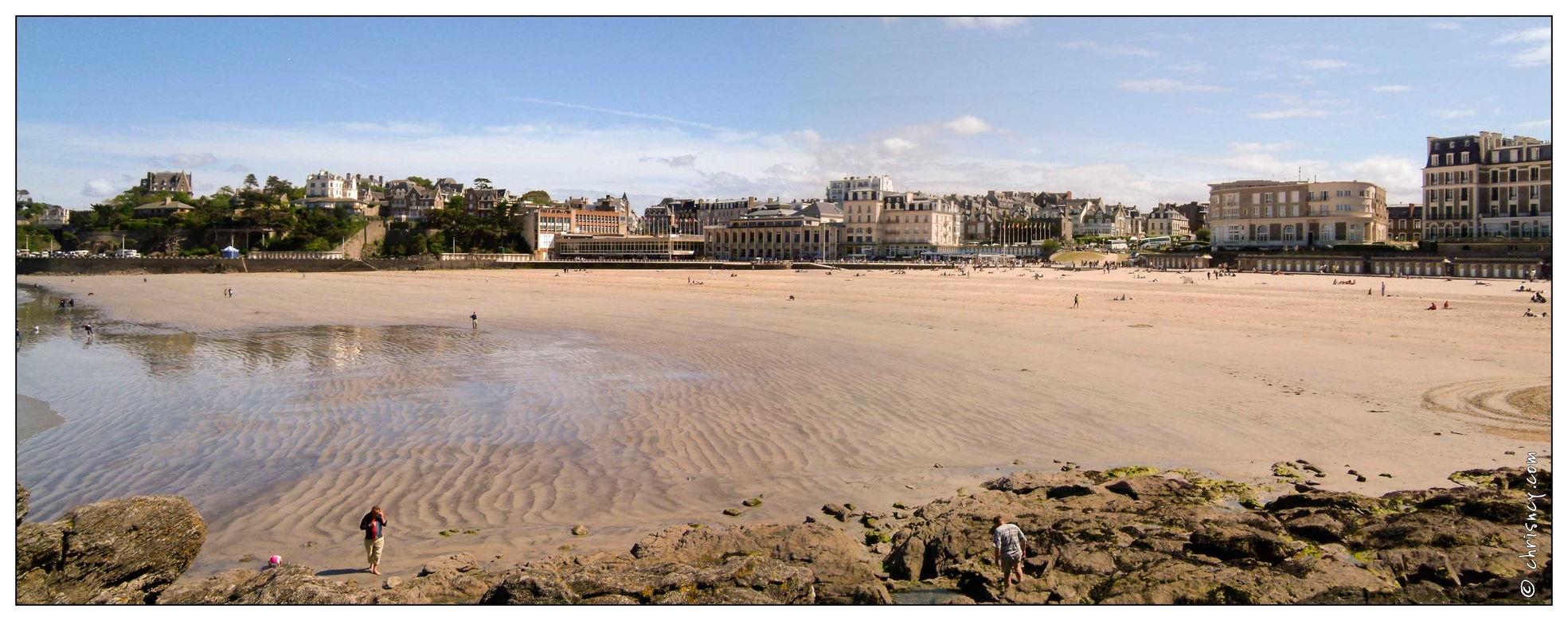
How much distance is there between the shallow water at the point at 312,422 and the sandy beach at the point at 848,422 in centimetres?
6

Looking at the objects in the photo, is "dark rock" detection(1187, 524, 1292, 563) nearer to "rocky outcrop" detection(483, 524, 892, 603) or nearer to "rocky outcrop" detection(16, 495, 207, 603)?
"rocky outcrop" detection(483, 524, 892, 603)

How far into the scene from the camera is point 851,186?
120 meters

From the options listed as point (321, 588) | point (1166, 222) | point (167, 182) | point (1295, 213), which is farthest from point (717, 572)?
point (167, 182)

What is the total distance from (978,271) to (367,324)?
1659 inches

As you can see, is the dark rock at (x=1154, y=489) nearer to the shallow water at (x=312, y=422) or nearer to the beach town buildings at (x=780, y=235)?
the shallow water at (x=312, y=422)

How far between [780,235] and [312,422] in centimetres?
8286

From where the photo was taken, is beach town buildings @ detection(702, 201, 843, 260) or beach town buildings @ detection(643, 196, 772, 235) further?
beach town buildings @ detection(643, 196, 772, 235)

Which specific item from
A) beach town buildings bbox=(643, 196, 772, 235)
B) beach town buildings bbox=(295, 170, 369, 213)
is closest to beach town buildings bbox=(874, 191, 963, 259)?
beach town buildings bbox=(643, 196, 772, 235)

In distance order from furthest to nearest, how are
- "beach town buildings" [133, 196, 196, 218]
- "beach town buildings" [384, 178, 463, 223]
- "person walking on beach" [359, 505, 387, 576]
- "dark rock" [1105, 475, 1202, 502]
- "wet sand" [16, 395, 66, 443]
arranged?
1. "beach town buildings" [384, 178, 463, 223]
2. "beach town buildings" [133, 196, 196, 218]
3. "wet sand" [16, 395, 66, 443]
4. "dark rock" [1105, 475, 1202, 502]
5. "person walking on beach" [359, 505, 387, 576]

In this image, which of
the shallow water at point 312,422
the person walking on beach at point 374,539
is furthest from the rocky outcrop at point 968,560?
the shallow water at point 312,422

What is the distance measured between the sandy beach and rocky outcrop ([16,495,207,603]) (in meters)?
0.36

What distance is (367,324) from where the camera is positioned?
24.0 metres

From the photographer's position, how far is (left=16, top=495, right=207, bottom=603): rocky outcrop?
5180 millimetres

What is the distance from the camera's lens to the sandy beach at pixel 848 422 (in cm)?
743
